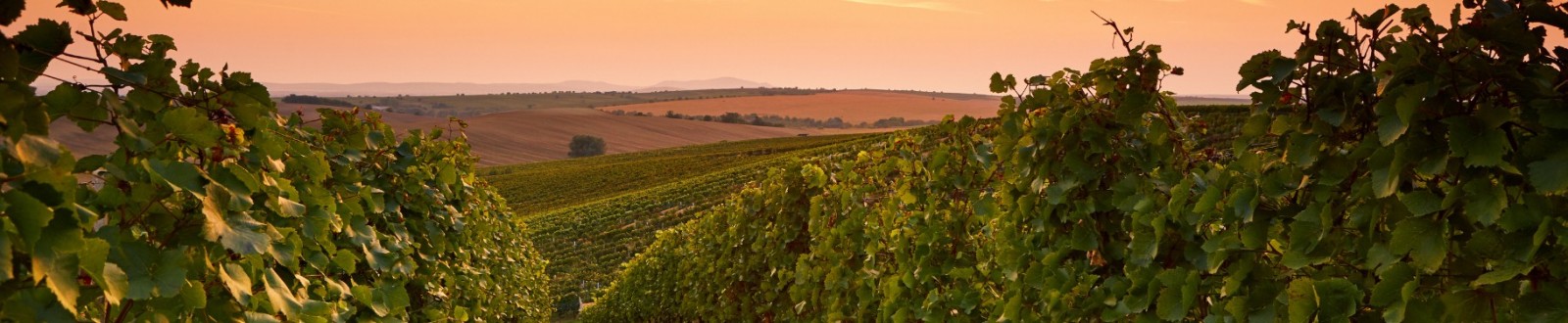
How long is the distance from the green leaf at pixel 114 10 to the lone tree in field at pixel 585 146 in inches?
3716

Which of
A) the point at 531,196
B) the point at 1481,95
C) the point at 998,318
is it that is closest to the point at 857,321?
the point at 998,318

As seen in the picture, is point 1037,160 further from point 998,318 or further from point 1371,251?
point 1371,251

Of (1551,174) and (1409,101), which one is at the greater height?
(1409,101)

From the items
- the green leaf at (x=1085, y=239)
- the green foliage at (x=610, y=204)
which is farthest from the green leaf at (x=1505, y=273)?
the green foliage at (x=610, y=204)

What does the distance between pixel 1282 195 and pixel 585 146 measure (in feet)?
316

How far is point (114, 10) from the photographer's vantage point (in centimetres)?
234

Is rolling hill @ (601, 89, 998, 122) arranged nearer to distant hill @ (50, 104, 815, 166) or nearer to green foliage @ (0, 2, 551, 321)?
distant hill @ (50, 104, 815, 166)

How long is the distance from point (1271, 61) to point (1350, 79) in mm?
220

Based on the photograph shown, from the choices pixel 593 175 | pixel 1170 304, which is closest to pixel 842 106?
pixel 593 175

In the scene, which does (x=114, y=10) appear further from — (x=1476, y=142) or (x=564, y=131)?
(x=564, y=131)

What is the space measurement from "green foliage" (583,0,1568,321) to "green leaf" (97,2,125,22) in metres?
2.72

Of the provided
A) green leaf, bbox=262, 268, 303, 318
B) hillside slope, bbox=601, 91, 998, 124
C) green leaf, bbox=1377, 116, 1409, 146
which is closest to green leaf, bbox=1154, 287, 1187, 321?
green leaf, bbox=1377, 116, 1409, 146

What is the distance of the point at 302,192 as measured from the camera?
3.91 m

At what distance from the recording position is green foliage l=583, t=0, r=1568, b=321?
229cm
